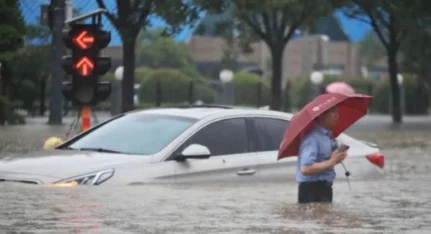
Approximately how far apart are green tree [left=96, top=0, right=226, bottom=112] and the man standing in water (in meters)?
20.6

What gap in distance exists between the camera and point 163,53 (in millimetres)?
82938

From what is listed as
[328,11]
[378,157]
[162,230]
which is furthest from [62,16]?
[162,230]

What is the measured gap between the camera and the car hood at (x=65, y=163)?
38.8 feet

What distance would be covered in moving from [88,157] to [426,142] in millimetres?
16039

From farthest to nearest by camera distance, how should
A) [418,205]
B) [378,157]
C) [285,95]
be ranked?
1. [285,95]
2. [378,157]
3. [418,205]

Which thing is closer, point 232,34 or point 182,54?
point 232,34

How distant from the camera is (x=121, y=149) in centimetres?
1255

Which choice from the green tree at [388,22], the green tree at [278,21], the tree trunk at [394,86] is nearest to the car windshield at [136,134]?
the green tree at [278,21]

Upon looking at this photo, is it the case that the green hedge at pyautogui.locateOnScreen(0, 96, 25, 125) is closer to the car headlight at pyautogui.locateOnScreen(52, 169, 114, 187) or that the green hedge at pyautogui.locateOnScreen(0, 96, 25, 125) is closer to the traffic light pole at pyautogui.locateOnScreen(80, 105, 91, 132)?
the traffic light pole at pyautogui.locateOnScreen(80, 105, 91, 132)

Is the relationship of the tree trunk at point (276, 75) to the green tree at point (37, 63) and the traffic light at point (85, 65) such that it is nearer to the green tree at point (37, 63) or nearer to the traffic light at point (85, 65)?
the green tree at point (37, 63)

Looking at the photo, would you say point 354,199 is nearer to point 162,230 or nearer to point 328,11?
point 162,230

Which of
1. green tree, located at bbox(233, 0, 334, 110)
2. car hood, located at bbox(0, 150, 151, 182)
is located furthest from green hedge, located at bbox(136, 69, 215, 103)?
car hood, located at bbox(0, 150, 151, 182)

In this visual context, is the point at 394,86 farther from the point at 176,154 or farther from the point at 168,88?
the point at 176,154

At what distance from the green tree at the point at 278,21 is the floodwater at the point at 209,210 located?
975 inches
